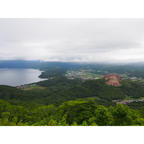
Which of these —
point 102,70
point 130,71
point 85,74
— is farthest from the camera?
point 85,74

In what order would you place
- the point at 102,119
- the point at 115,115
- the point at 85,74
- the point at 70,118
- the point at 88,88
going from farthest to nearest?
the point at 85,74, the point at 88,88, the point at 70,118, the point at 115,115, the point at 102,119

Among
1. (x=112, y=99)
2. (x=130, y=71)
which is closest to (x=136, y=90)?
(x=112, y=99)

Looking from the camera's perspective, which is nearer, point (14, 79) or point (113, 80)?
point (113, 80)

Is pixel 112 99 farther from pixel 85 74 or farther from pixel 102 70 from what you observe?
pixel 85 74

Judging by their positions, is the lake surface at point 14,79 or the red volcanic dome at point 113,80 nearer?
the red volcanic dome at point 113,80

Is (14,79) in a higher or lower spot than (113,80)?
lower

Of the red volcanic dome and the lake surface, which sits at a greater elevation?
the red volcanic dome

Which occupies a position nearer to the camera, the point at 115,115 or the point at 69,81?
the point at 115,115

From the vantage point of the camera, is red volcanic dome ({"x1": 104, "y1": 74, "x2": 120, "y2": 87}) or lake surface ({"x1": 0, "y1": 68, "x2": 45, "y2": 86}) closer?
red volcanic dome ({"x1": 104, "y1": 74, "x2": 120, "y2": 87})

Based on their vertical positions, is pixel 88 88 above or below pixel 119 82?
below

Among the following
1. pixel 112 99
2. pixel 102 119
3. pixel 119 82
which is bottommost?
pixel 112 99

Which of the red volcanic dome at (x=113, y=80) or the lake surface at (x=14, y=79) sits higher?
the red volcanic dome at (x=113, y=80)
